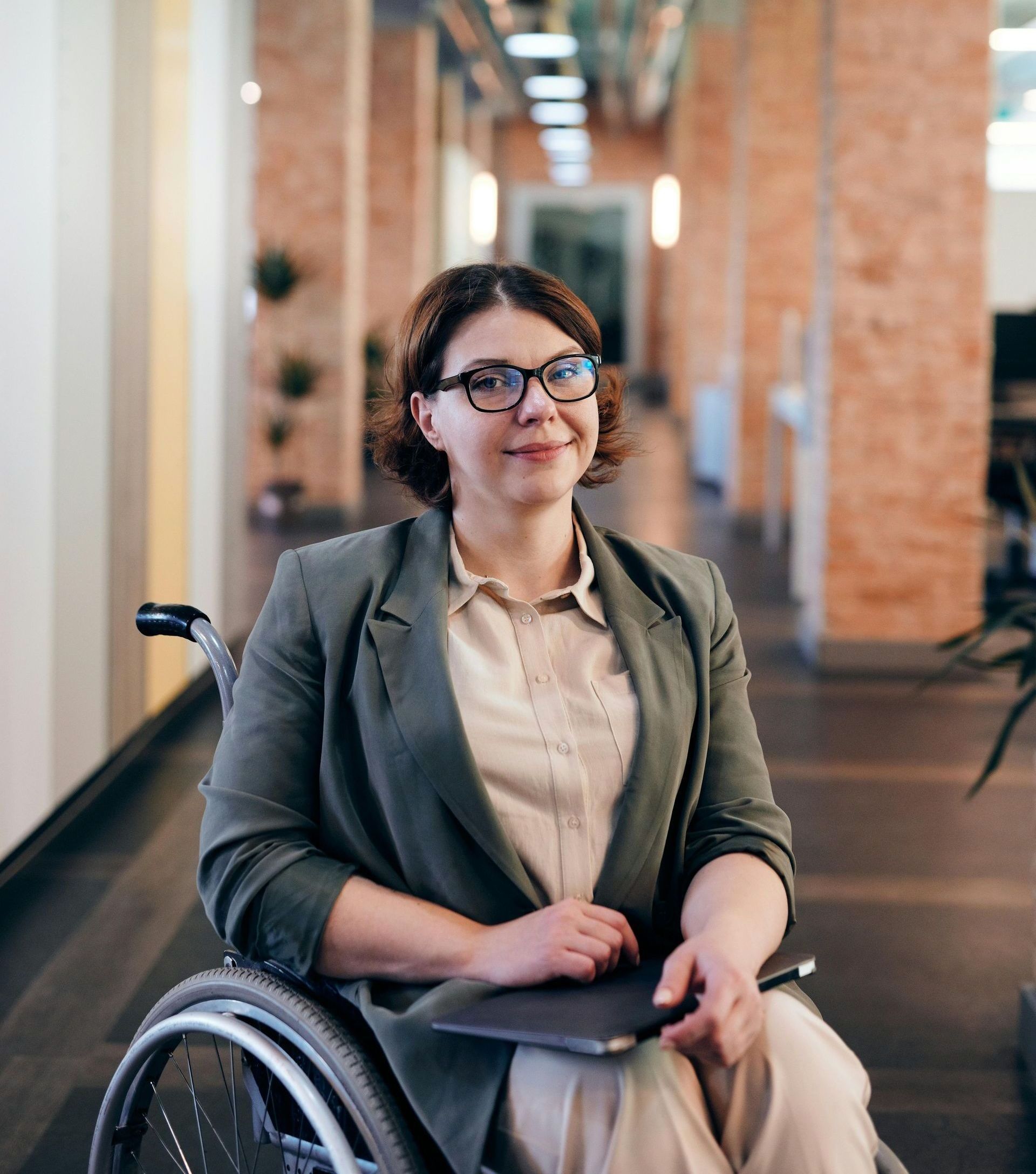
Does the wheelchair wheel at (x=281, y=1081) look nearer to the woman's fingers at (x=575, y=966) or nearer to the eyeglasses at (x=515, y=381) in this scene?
the woman's fingers at (x=575, y=966)

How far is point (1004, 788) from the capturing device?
14.1ft

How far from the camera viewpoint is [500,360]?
5.08ft

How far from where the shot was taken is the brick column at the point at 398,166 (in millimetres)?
13023

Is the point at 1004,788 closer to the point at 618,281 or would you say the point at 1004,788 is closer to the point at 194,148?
the point at 194,148

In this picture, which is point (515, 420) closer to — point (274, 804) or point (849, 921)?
point (274, 804)

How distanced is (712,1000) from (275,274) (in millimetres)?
8357

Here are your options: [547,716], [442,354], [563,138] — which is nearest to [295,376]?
[442,354]

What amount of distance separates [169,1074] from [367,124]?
11.7 m

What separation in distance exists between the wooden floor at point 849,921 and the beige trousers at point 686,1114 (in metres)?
0.82

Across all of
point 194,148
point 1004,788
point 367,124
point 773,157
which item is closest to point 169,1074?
point 1004,788

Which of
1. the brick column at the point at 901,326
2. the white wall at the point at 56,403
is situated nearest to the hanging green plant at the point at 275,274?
the brick column at the point at 901,326

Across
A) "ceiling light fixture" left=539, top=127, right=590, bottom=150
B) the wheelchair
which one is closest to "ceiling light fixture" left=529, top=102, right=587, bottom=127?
"ceiling light fixture" left=539, top=127, right=590, bottom=150

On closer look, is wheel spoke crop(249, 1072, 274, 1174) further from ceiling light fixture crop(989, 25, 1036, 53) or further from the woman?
ceiling light fixture crop(989, 25, 1036, 53)

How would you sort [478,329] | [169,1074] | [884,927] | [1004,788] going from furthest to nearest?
[1004,788] → [884,927] → [169,1074] → [478,329]
